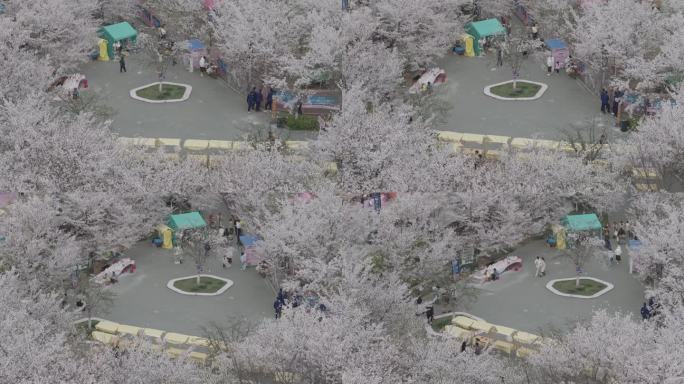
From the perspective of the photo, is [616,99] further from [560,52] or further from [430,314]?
[430,314]

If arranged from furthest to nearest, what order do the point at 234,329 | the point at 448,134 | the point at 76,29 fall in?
the point at 76,29 → the point at 448,134 → the point at 234,329

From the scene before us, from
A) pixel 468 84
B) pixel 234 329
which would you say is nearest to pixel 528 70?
pixel 468 84

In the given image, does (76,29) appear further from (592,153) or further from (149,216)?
(592,153)

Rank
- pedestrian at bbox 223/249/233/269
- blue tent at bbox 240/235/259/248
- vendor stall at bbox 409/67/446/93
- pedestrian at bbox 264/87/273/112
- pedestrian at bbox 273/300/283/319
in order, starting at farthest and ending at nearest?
vendor stall at bbox 409/67/446/93 < pedestrian at bbox 264/87/273/112 < pedestrian at bbox 223/249/233/269 < blue tent at bbox 240/235/259/248 < pedestrian at bbox 273/300/283/319

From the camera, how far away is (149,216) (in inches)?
5595

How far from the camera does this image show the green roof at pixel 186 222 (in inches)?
5595

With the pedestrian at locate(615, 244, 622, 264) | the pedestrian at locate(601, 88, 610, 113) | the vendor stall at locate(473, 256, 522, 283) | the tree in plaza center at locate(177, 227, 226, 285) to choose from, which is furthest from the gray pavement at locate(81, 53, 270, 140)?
the pedestrian at locate(615, 244, 622, 264)

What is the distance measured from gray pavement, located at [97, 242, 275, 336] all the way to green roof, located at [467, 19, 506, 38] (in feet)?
103

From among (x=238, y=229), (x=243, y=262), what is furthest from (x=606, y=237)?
(x=238, y=229)

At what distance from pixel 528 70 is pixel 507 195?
78.3 feet

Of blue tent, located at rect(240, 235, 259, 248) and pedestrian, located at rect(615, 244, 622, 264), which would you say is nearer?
pedestrian, located at rect(615, 244, 622, 264)

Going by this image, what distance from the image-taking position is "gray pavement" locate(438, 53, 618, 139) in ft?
508

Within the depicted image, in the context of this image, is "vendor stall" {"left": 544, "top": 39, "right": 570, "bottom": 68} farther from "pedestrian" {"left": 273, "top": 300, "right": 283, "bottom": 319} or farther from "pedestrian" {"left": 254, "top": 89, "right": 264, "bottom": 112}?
"pedestrian" {"left": 273, "top": 300, "right": 283, "bottom": 319}

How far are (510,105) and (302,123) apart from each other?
44.7 ft
